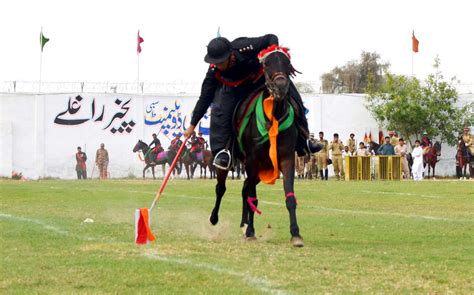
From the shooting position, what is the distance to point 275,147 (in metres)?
10.2

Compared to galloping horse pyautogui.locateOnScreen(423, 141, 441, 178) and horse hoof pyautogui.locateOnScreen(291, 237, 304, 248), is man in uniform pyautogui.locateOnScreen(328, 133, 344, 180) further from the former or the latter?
horse hoof pyautogui.locateOnScreen(291, 237, 304, 248)

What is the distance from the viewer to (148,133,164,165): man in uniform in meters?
49.1

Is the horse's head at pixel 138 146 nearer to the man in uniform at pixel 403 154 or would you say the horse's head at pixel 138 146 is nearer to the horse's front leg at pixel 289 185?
the man in uniform at pixel 403 154

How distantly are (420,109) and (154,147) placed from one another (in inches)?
570

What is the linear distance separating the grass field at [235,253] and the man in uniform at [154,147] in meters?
32.9

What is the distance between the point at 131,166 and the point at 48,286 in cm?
4361

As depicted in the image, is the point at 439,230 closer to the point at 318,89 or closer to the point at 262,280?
the point at 262,280

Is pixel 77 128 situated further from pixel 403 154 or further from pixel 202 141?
pixel 403 154

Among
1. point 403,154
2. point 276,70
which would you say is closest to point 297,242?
point 276,70

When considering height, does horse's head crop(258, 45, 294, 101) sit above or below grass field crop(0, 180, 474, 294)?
above

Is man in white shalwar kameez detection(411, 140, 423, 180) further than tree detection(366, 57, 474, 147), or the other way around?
tree detection(366, 57, 474, 147)

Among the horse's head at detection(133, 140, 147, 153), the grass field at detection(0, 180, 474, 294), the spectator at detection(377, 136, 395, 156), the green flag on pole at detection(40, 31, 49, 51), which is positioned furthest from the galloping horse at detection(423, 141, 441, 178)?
the grass field at detection(0, 180, 474, 294)

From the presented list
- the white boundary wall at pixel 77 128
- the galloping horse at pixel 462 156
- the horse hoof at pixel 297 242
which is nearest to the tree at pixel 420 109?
the white boundary wall at pixel 77 128

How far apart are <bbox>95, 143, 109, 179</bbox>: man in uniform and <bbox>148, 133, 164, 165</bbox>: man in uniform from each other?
2363mm
